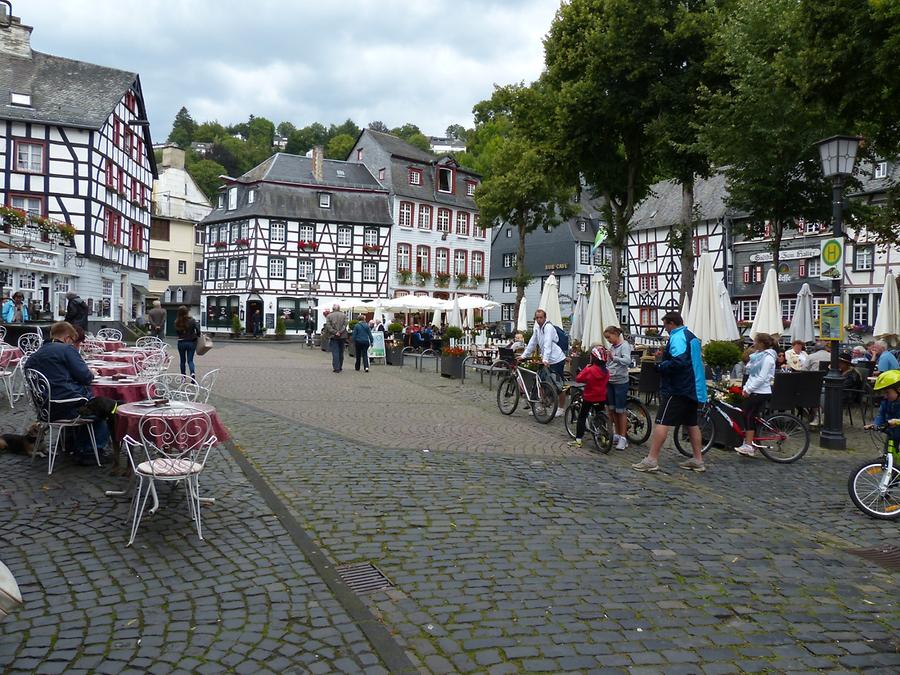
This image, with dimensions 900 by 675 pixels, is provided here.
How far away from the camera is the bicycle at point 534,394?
1220cm

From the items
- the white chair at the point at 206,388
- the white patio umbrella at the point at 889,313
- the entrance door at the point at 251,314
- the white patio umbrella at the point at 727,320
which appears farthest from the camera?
the entrance door at the point at 251,314

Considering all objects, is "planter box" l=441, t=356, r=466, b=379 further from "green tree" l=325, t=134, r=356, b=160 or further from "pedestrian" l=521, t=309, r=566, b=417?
"green tree" l=325, t=134, r=356, b=160

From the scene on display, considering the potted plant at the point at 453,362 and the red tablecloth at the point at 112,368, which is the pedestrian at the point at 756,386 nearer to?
the red tablecloth at the point at 112,368

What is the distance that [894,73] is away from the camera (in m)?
10.9

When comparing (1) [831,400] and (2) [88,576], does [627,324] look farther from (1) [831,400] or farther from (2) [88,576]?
(2) [88,576]

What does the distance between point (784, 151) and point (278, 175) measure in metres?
39.9

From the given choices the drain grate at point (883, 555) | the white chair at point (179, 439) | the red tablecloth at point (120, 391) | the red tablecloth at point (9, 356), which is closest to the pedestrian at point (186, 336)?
the red tablecloth at point (9, 356)

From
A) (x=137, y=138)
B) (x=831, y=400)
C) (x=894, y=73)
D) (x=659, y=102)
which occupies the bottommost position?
(x=831, y=400)

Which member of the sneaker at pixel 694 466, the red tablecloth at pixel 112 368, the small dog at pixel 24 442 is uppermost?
the red tablecloth at pixel 112 368

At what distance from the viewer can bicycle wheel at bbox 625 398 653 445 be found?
34.3 feet

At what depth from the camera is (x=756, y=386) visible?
972 centimetres

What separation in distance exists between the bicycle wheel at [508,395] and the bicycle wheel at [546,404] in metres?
0.64

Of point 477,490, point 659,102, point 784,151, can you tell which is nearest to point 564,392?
point 477,490

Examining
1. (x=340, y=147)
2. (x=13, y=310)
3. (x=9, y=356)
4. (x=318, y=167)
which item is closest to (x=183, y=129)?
(x=340, y=147)
